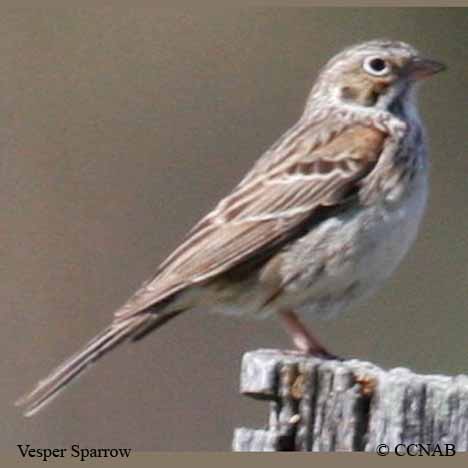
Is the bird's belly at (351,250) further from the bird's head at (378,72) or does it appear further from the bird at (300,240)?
the bird's head at (378,72)

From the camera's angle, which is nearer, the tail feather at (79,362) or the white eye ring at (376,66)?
the tail feather at (79,362)

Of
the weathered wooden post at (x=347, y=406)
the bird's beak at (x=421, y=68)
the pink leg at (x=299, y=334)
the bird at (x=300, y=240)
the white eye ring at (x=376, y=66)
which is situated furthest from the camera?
the white eye ring at (x=376, y=66)

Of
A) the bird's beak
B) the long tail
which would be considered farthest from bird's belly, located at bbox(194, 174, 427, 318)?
the bird's beak

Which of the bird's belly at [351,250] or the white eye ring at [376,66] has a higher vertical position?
the white eye ring at [376,66]

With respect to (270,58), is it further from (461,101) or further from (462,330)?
(462,330)

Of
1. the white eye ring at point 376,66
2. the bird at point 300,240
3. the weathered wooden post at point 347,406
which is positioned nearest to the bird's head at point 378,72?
the white eye ring at point 376,66

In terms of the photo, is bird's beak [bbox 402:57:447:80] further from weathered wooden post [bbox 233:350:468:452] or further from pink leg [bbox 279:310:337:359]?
weathered wooden post [bbox 233:350:468:452]

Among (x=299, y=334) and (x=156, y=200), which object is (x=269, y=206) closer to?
(x=299, y=334)

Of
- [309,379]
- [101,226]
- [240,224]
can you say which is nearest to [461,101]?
[101,226]
